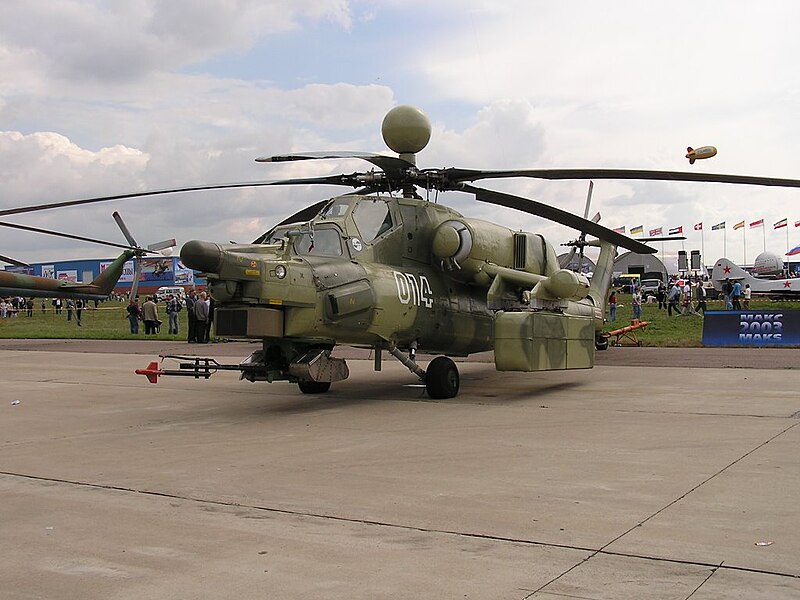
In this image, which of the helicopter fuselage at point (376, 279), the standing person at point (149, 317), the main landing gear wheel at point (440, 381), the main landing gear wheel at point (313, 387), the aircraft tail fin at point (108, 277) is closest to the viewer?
the helicopter fuselage at point (376, 279)

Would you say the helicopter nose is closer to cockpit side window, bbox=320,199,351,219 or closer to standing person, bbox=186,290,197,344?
cockpit side window, bbox=320,199,351,219

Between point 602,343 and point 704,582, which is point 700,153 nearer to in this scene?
point 704,582

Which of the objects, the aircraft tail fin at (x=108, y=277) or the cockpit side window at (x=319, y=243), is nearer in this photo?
the cockpit side window at (x=319, y=243)

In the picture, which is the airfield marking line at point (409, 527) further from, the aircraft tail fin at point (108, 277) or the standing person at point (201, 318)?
the aircraft tail fin at point (108, 277)

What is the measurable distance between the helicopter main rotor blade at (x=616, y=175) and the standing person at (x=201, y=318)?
48.9ft

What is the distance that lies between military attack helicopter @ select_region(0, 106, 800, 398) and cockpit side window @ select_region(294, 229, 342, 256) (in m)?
0.02

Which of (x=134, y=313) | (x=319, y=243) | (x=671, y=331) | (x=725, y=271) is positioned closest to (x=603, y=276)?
(x=319, y=243)

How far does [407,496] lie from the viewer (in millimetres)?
6871

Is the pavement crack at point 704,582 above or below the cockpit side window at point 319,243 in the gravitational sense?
below

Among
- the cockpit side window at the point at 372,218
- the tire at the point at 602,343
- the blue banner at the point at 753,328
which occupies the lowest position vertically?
the tire at the point at 602,343

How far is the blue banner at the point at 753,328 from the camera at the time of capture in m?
22.1

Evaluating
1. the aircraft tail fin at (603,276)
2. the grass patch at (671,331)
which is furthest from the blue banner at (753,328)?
the aircraft tail fin at (603,276)

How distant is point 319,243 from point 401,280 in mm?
1426

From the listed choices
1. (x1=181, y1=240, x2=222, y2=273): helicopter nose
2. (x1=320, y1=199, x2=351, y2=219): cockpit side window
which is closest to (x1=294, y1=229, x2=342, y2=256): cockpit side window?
(x1=320, y1=199, x2=351, y2=219): cockpit side window
